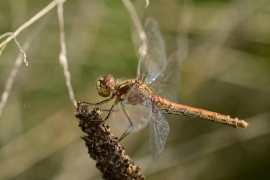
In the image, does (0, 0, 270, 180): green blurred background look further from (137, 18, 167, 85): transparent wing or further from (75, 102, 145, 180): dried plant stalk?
(75, 102, 145, 180): dried plant stalk

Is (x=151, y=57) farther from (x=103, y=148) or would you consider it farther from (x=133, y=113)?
(x=103, y=148)

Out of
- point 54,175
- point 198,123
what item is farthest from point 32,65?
point 198,123

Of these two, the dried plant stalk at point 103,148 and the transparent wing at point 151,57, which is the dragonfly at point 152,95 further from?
the dried plant stalk at point 103,148

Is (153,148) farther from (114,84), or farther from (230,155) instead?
(230,155)

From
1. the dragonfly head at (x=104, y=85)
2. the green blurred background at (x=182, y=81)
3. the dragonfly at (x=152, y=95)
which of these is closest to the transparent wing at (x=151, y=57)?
the dragonfly at (x=152, y=95)

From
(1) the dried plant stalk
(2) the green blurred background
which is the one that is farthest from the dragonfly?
(2) the green blurred background

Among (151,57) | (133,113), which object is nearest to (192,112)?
(151,57)
